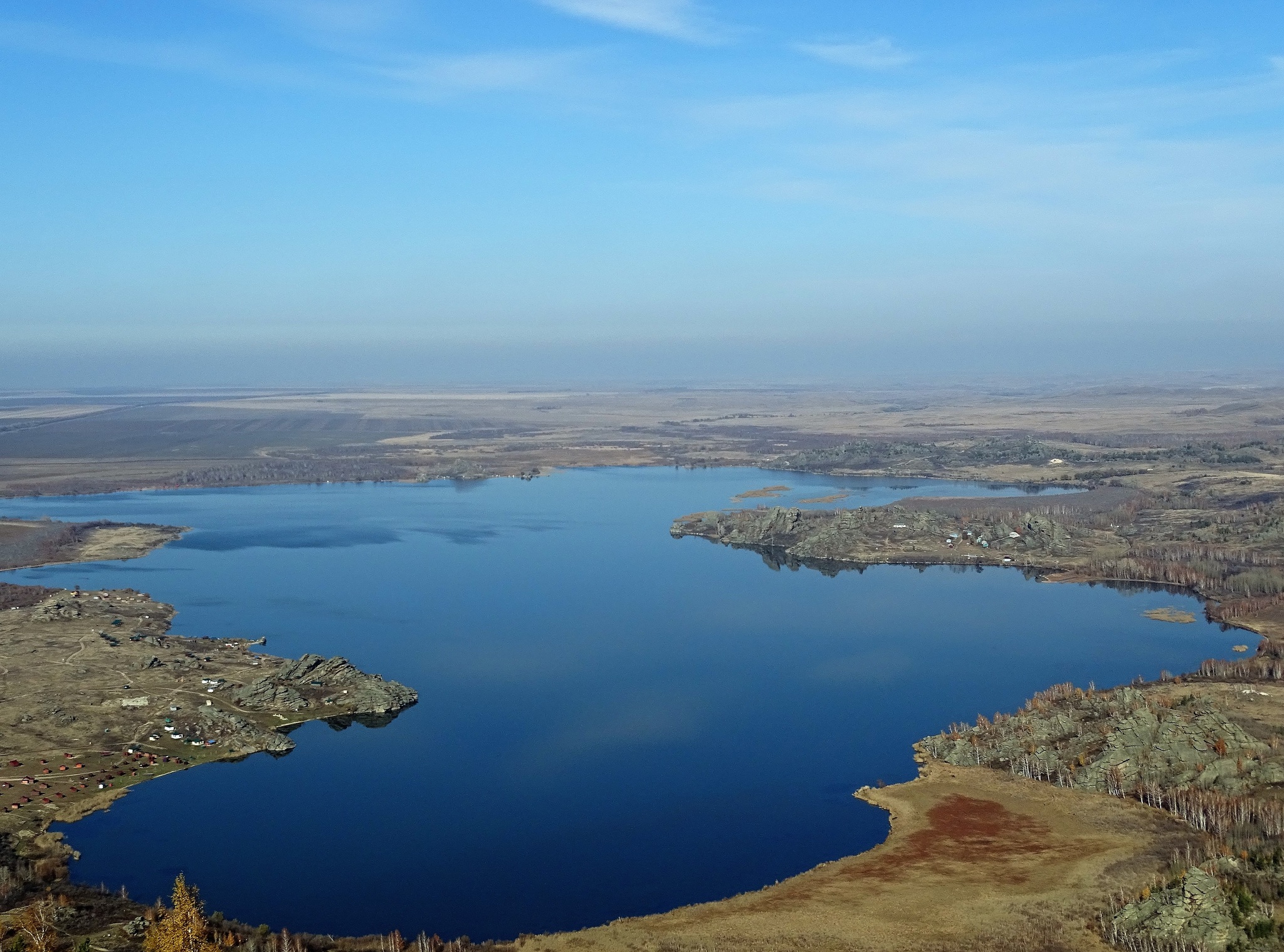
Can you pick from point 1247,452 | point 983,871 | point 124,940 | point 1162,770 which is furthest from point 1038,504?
point 124,940

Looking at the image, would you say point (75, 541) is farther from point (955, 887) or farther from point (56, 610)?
point (955, 887)

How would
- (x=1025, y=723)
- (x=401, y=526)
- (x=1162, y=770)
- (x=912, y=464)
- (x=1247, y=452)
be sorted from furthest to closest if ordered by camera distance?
(x=912, y=464), (x=1247, y=452), (x=401, y=526), (x=1025, y=723), (x=1162, y=770)

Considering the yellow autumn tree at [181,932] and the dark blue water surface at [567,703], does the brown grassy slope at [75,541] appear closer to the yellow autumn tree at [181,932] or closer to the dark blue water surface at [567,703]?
the dark blue water surface at [567,703]

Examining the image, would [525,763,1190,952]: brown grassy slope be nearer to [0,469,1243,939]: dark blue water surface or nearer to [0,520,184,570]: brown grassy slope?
[0,469,1243,939]: dark blue water surface

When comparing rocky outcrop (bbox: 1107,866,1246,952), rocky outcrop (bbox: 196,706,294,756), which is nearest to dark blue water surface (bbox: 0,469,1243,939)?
rocky outcrop (bbox: 196,706,294,756)

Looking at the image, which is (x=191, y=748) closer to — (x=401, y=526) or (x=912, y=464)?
(x=401, y=526)

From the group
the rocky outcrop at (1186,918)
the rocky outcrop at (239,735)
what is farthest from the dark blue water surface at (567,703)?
the rocky outcrop at (1186,918)

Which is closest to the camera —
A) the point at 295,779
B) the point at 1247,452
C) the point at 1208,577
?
the point at 295,779
